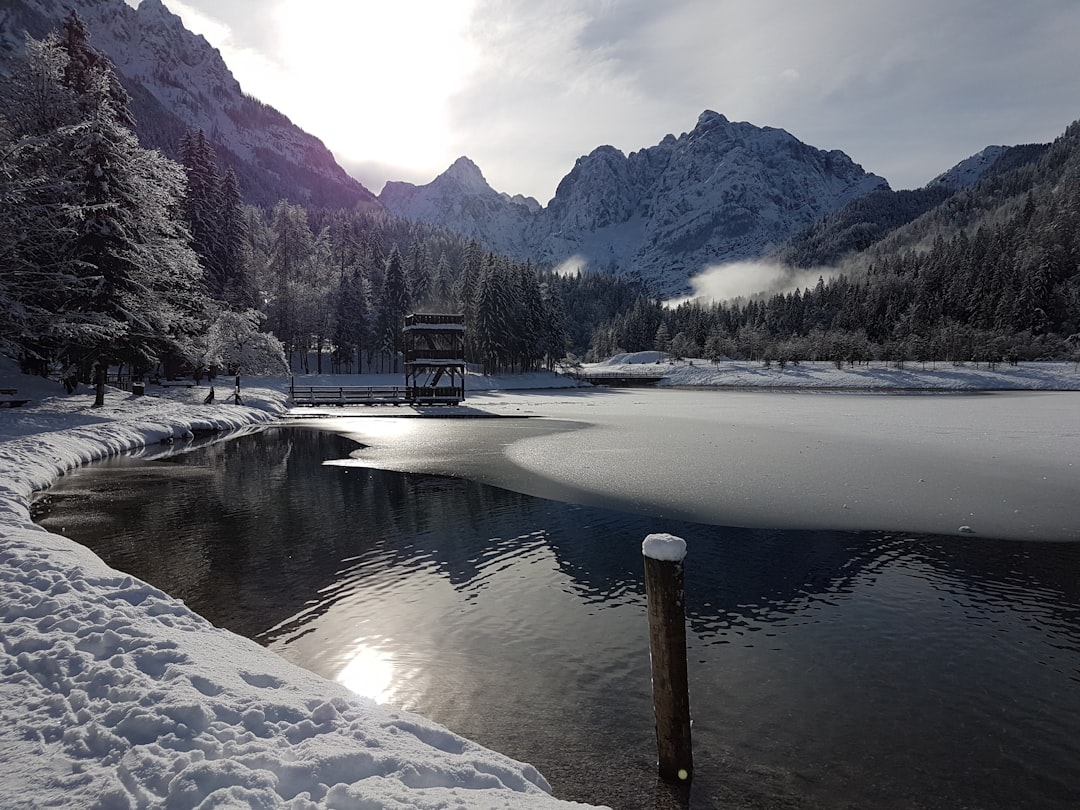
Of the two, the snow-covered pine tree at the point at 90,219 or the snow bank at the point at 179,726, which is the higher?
the snow-covered pine tree at the point at 90,219

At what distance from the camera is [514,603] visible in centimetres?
907

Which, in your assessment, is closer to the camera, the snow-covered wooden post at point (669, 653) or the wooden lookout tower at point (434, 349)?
the snow-covered wooden post at point (669, 653)

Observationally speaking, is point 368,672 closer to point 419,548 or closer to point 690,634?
point 690,634

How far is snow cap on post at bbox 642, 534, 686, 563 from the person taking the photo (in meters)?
4.91

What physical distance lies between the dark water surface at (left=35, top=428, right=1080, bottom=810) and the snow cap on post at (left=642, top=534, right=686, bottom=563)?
2.05 meters

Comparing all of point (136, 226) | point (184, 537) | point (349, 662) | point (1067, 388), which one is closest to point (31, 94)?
point (136, 226)

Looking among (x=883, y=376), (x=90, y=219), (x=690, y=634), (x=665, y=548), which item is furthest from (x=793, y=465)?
(x=883, y=376)

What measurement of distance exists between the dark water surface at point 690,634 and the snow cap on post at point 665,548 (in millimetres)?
2045

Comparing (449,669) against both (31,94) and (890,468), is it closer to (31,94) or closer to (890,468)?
(890,468)

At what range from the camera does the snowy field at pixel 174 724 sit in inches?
152

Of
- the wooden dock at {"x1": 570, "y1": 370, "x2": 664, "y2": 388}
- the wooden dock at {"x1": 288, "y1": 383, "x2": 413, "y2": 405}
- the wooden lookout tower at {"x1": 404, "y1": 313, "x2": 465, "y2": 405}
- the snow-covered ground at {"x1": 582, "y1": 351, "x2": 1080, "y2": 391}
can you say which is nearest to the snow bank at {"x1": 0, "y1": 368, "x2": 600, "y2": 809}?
the wooden lookout tower at {"x1": 404, "y1": 313, "x2": 465, "y2": 405}

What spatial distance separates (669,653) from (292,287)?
269 feet

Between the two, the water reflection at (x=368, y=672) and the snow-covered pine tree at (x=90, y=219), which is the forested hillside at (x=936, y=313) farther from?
the water reflection at (x=368, y=672)

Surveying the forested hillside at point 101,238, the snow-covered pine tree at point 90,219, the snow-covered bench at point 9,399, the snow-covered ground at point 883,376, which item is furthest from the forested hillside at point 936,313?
the snow-covered bench at point 9,399
